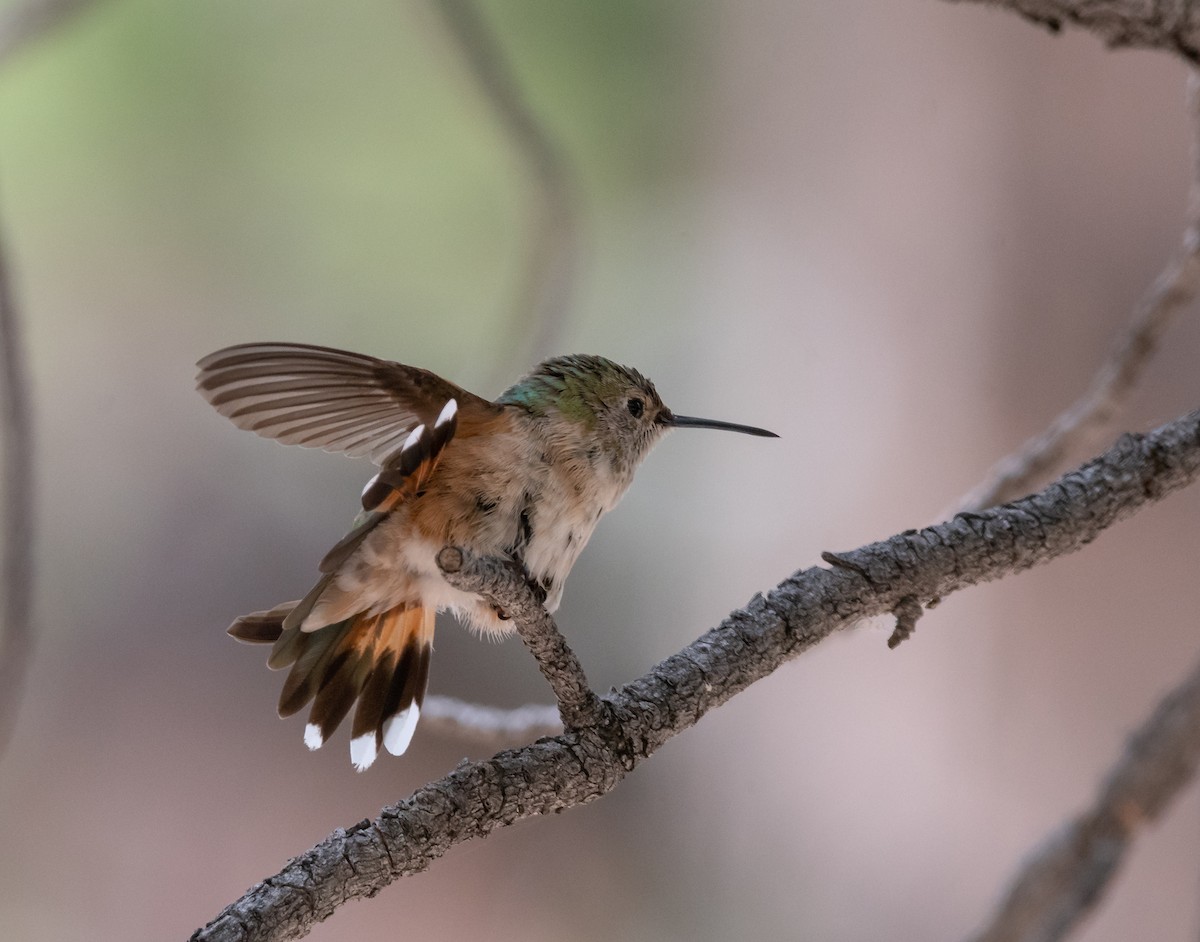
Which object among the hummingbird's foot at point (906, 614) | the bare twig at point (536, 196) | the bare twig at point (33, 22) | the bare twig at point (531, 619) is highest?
the bare twig at point (33, 22)

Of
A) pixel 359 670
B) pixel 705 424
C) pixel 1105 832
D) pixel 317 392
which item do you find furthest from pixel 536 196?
pixel 1105 832

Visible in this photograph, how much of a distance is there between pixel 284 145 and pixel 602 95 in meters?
0.66

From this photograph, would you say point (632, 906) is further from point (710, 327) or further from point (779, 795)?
point (710, 327)

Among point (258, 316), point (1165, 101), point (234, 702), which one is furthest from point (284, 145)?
point (1165, 101)

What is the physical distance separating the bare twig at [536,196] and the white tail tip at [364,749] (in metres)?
0.72

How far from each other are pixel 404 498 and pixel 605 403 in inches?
10.2

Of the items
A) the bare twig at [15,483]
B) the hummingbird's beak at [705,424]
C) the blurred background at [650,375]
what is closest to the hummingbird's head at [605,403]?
the hummingbird's beak at [705,424]

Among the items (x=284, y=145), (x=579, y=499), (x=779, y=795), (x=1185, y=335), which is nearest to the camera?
(x=579, y=499)

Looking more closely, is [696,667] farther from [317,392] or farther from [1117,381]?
[1117,381]

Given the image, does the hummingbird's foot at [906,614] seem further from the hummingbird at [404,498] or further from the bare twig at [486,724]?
the bare twig at [486,724]

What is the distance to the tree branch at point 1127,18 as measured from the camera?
1.11 metres

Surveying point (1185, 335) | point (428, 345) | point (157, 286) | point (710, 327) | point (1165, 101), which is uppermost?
point (157, 286)

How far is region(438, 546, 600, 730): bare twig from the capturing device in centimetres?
77

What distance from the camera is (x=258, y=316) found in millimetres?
2098
